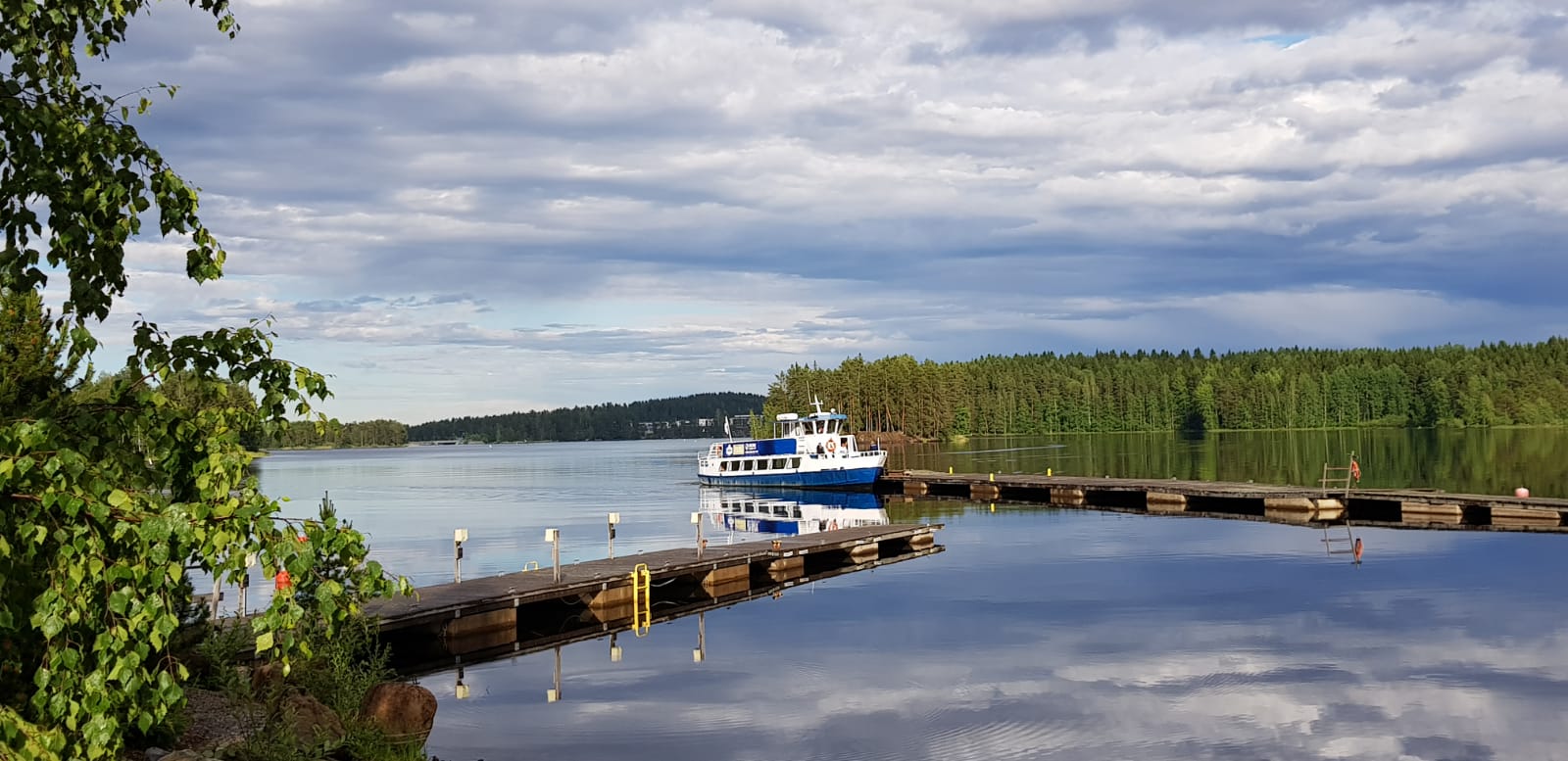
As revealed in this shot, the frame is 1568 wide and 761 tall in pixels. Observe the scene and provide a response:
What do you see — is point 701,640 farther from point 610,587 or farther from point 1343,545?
point 1343,545

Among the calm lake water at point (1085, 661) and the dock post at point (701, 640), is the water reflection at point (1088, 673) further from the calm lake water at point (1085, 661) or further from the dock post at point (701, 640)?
the dock post at point (701, 640)

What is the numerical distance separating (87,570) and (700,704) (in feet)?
65.1

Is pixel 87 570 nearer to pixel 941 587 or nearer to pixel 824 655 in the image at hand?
pixel 824 655

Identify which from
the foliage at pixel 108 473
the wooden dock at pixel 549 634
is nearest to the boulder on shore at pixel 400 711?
the wooden dock at pixel 549 634

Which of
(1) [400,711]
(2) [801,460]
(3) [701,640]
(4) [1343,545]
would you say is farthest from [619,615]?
(2) [801,460]

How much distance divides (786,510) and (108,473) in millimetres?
68768

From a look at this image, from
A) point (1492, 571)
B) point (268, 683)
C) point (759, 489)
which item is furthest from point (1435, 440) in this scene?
point (268, 683)

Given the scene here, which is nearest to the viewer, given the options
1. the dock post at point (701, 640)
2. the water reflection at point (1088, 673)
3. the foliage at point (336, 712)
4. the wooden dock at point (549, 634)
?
the foliage at point (336, 712)

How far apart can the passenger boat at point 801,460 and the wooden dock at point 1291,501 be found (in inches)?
358

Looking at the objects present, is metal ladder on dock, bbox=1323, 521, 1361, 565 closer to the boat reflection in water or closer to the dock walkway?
the dock walkway

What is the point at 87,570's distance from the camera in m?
5.45

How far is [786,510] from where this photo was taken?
2913 inches

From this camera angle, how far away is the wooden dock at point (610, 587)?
2719cm

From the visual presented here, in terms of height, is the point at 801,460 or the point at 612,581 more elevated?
the point at 801,460
